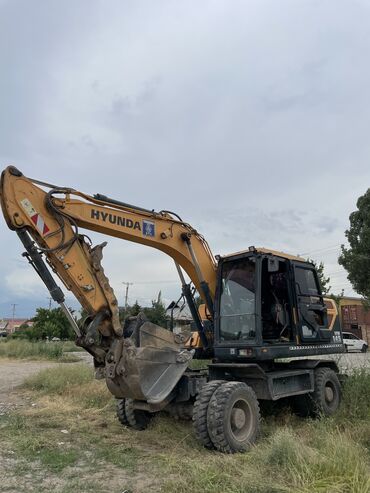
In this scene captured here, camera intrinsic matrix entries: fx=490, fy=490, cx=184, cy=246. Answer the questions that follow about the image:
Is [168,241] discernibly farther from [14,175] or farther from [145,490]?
[145,490]

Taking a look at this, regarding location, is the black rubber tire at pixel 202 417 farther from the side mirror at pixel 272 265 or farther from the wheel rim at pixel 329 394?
the wheel rim at pixel 329 394

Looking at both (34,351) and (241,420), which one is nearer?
(241,420)

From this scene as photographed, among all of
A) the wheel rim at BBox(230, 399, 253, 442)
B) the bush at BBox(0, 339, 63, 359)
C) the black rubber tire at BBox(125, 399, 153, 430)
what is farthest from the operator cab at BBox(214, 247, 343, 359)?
the bush at BBox(0, 339, 63, 359)

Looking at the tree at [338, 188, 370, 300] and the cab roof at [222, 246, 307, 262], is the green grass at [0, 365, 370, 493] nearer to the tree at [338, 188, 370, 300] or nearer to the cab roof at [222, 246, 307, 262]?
the cab roof at [222, 246, 307, 262]

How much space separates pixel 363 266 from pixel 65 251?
27.4 metres

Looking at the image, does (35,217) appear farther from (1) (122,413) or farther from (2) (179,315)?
(2) (179,315)

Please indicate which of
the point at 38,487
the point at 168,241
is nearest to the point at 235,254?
the point at 168,241

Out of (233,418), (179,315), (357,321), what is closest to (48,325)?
(357,321)

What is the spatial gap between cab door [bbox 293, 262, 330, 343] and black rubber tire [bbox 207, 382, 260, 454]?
1.92 metres

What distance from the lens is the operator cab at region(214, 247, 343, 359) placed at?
315 inches

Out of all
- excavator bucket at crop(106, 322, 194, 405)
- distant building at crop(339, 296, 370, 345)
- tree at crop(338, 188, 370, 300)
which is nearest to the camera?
excavator bucket at crop(106, 322, 194, 405)

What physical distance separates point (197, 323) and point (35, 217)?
3734 millimetres

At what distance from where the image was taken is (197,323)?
29.8ft

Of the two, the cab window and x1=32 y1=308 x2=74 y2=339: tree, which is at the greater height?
x1=32 y1=308 x2=74 y2=339: tree
